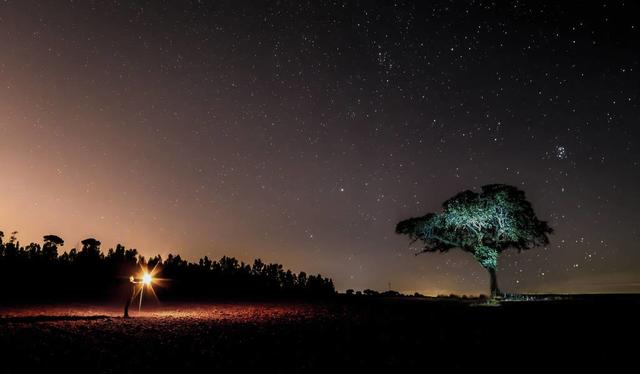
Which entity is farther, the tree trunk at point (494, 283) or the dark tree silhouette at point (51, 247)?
the dark tree silhouette at point (51, 247)

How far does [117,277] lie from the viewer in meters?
56.5

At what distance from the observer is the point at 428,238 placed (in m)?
40.7

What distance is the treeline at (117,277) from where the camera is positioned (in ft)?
130

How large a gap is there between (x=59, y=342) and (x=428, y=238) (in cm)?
3391

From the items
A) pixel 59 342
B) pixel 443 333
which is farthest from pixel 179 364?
pixel 443 333

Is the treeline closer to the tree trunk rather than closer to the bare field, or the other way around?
the bare field

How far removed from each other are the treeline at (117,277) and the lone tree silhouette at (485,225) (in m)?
16.7

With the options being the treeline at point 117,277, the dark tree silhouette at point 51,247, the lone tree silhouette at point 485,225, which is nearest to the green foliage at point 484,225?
the lone tree silhouette at point 485,225

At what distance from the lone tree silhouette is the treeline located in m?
16.7

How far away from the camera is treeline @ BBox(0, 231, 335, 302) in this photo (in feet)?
130

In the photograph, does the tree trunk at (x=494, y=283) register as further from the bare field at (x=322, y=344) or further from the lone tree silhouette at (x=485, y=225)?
the bare field at (x=322, y=344)

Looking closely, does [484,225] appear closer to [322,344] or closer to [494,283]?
[494,283]

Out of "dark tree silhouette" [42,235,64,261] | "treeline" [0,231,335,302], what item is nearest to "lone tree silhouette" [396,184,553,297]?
"treeline" [0,231,335,302]

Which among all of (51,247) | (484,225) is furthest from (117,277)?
(484,225)
